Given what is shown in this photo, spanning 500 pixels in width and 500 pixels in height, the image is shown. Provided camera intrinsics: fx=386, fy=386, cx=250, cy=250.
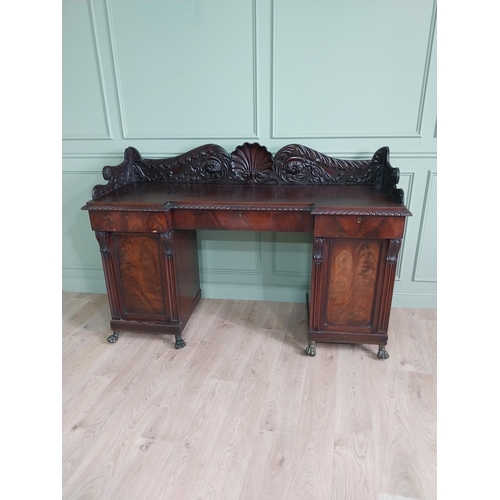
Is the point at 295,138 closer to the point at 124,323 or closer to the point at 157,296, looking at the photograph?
the point at 157,296

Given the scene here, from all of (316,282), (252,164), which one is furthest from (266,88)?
(316,282)

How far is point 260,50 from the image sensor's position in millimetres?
2338

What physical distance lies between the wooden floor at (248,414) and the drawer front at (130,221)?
0.76 metres

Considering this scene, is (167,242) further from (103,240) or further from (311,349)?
(311,349)

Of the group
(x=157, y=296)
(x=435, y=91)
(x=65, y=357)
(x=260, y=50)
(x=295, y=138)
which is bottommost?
(x=65, y=357)

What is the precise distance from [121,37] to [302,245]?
1.79 metres

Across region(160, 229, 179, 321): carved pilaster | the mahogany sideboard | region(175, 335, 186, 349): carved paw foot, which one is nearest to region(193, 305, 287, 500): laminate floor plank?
the mahogany sideboard

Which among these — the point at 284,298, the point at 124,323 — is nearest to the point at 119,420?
the point at 124,323

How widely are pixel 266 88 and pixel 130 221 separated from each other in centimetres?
118

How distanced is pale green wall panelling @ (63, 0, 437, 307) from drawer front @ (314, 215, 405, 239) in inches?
25.3

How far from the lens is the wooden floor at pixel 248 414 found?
154 centimetres

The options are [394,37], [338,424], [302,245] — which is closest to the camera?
[338,424]

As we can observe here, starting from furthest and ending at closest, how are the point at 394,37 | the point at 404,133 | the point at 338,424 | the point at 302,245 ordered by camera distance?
the point at 302,245 → the point at 404,133 → the point at 394,37 → the point at 338,424

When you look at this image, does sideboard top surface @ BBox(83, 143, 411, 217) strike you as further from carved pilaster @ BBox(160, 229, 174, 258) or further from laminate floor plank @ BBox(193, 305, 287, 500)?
laminate floor plank @ BBox(193, 305, 287, 500)
